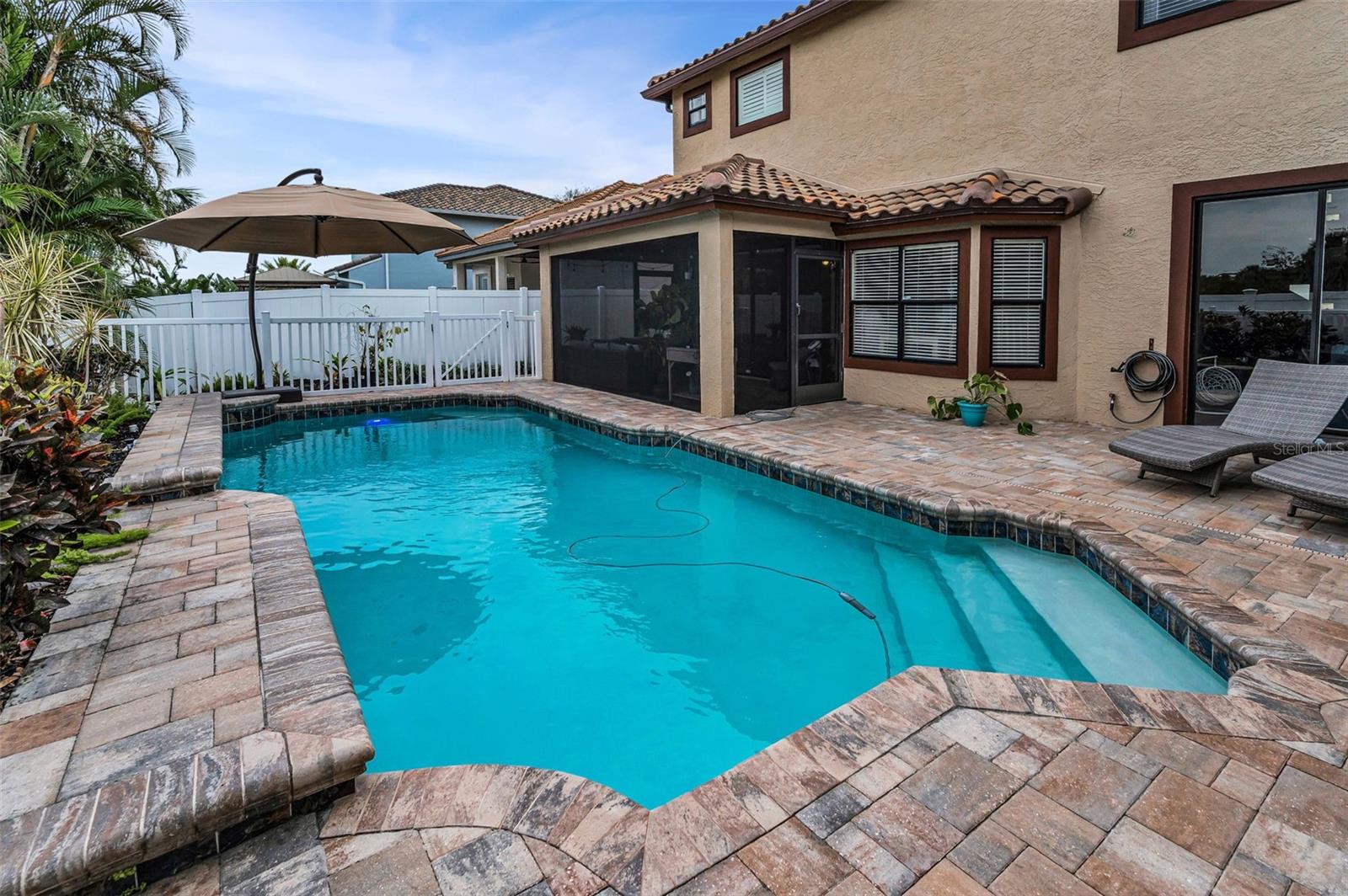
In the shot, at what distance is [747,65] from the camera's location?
12562mm

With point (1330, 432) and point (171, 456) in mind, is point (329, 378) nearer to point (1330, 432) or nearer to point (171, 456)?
point (171, 456)

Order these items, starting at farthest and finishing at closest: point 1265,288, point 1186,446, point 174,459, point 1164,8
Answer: point 1164,8
point 1265,288
point 174,459
point 1186,446

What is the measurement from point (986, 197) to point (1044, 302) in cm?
148

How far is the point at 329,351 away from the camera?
12.5m

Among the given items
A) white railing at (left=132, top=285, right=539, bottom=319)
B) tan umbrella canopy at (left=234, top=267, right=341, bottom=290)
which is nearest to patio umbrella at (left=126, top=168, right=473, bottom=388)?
white railing at (left=132, top=285, right=539, bottom=319)

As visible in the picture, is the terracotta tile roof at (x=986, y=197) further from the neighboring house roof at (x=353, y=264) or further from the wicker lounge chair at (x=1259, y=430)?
the neighboring house roof at (x=353, y=264)

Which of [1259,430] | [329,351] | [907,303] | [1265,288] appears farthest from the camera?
[329,351]

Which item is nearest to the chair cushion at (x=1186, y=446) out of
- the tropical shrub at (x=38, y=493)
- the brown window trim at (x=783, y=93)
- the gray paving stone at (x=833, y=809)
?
the gray paving stone at (x=833, y=809)

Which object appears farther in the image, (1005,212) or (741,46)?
(741,46)

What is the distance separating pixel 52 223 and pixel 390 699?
554 inches

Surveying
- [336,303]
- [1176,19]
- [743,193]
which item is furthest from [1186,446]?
[336,303]

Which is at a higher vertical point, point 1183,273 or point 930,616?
point 1183,273

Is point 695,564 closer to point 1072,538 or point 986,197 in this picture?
point 1072,538

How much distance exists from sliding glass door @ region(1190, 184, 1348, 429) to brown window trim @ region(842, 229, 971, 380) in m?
2.34
